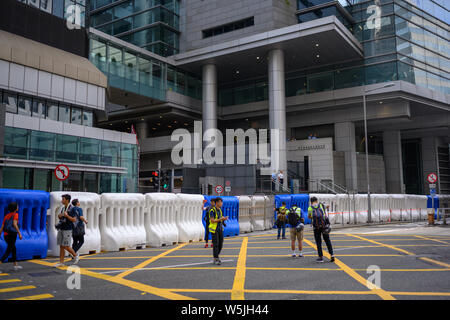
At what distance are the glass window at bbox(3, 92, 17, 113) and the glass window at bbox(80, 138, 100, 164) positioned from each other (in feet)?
15.9

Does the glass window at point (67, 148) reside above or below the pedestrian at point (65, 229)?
above

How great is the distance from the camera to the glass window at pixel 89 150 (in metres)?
28.1

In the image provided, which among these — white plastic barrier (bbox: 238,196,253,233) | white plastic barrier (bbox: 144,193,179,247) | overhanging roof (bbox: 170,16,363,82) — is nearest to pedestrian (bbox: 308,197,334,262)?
white plastic barrier (bbox: 144,193,179,247)

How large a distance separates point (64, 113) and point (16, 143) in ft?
16.5

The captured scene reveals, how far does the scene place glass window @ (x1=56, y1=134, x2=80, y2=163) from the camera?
26.5m

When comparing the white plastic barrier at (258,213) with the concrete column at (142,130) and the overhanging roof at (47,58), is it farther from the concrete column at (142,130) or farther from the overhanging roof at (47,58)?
A: the concrete column at (142,130)

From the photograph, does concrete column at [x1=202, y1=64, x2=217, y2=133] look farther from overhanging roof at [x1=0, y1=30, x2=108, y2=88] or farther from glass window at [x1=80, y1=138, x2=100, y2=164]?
A: glass window at [x1=80, y1=138, x2=100, y2=164]

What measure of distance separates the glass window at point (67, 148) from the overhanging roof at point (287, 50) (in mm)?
18306

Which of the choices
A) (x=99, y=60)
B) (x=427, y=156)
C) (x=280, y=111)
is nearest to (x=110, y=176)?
(x=99, y=60)

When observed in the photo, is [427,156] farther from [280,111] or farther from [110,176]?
[110,176]

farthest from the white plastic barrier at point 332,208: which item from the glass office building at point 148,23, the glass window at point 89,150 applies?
the glass office building at point 148,23

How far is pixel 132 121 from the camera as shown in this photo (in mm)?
49375

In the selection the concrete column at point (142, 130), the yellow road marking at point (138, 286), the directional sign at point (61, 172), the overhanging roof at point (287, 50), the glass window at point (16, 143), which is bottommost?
the yellow road marking at point (138, 286)

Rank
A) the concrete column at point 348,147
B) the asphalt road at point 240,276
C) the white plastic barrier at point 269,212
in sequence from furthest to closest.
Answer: the concrete column at point 348,147
the white plastic barrier at point 269,212
the asphalt road at point 240,276
